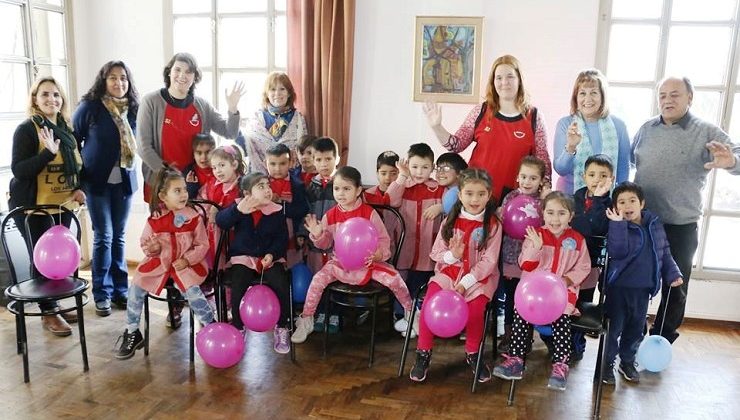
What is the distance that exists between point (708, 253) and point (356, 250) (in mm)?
2504

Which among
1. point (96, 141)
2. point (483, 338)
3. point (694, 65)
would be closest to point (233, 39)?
point (96, 141)

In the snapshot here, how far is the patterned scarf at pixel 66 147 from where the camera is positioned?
3107 mm

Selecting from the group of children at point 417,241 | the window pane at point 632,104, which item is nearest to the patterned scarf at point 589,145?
the group of children at point 417,241

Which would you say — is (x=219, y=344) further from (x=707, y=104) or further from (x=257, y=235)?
(x=707, y=104)

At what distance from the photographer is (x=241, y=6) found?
4.22 metres

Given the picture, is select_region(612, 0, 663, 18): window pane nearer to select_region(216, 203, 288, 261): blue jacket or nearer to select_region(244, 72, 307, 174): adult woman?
select_region(244, 72, 307, 174): adult woman

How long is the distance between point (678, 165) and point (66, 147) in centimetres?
313

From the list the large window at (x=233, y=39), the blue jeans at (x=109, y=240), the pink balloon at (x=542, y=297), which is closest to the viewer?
the pink balloon at (x=542, y=297)

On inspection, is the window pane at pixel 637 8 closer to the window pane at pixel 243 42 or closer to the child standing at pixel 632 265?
the child standing at pixel 632 265

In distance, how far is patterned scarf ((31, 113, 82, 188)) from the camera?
10.2ft

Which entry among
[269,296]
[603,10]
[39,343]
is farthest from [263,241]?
[603,10]

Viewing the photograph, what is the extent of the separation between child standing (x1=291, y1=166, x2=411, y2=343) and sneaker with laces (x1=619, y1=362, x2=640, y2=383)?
1.09m

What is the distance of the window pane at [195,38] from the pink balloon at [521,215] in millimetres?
2623

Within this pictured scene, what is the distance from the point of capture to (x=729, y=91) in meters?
3.57
